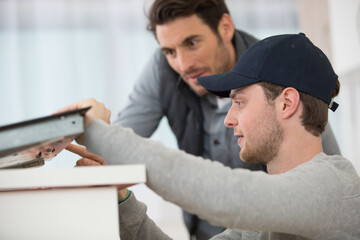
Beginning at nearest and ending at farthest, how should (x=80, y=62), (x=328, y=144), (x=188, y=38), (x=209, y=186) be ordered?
(x=209, y=186), (x=328, y=144), (x=188, y=38), (x=80, y=62)

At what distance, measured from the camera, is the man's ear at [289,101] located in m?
0.94

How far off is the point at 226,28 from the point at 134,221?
974 mm

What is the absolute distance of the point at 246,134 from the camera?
38.4 inches

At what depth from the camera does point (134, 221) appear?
3.19 ft

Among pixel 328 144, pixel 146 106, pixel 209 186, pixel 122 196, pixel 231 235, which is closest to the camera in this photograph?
pixel 209 186

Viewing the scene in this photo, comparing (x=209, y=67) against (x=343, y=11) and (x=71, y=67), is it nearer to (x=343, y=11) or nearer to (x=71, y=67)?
(x=343, y=11)

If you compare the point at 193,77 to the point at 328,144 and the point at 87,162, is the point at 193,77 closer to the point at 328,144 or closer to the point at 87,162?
the point at 328,144

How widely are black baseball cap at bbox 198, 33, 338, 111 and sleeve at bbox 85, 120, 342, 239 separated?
275 mm

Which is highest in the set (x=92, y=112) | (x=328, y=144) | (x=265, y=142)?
(x=92, y=112)

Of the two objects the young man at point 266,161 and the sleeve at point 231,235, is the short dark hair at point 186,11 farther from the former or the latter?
the sleeve at point 231,235

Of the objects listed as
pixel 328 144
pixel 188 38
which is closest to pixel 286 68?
pixel 328 144

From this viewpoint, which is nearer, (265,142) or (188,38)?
(265,142)

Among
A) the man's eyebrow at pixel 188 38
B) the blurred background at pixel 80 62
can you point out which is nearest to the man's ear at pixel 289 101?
the man's eyebrow at pixel 188 38

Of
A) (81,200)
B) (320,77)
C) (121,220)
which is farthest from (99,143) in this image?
(320,77)
